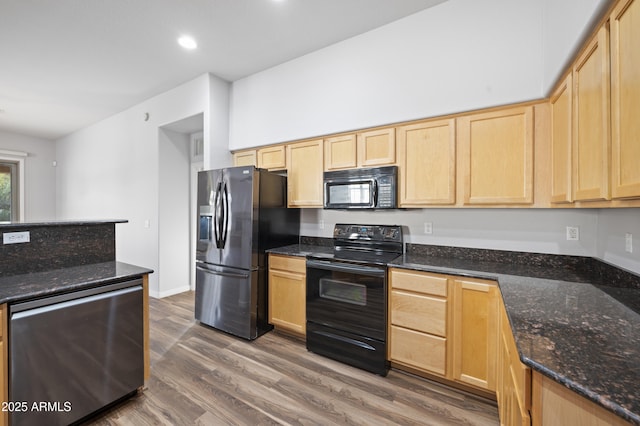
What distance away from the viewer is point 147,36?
2750 millimetres

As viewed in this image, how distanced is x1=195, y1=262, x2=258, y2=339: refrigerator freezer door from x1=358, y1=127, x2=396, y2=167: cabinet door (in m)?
1.64

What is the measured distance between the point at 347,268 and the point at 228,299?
1446 millimetres

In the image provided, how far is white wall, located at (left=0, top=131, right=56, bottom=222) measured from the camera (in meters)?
5.98

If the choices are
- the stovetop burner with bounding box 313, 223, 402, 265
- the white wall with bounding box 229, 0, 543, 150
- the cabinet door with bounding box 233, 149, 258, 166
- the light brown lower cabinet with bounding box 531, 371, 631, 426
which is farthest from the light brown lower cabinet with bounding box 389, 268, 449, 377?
the cabinet door with bounding box 233, 149, 258, 166

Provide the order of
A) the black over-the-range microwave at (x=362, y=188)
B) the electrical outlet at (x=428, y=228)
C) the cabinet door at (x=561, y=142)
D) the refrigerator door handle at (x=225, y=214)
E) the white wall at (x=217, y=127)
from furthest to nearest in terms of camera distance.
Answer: the white wall at (x=217, y=127) < the refrigerator door handle at (x=225, y=214) < the electrical outlet at (x=428, y=228) < the black over-the-range microwave at (x=362, y=188) < the cabinet door at (x=561, y=142)

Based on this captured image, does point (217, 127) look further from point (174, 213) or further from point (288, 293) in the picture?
point (288, 293)

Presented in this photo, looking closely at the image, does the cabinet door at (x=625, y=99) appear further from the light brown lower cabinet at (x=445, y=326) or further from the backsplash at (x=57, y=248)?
the backsplash at (x=57, y=248)

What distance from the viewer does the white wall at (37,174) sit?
19.6ft

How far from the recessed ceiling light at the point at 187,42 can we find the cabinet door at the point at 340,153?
170cm

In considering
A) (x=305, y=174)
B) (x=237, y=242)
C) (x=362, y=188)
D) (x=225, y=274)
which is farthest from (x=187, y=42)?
(x=225, y=274)

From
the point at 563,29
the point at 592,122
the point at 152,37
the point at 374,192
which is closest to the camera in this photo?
the point at 592,122

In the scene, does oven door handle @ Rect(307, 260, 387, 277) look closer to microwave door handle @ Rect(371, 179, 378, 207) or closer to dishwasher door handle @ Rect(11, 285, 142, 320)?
microwave door handle @ Rect(371, 179, 378, 207)

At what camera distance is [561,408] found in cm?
83

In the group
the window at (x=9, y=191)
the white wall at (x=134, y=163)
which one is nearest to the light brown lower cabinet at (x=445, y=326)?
the white wall at (x=134, y=163)
